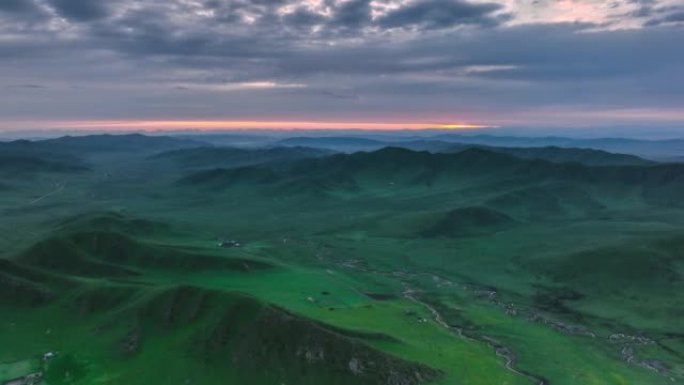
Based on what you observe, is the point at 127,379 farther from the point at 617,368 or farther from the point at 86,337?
the point at 617,368

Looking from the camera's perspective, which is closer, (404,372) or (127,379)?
(404,372)

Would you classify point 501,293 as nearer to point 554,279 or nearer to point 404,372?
point 554,279

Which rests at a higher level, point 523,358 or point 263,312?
point 263,312

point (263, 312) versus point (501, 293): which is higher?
point (263, 312)

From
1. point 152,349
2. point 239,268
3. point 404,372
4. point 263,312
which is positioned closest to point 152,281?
point 239,268

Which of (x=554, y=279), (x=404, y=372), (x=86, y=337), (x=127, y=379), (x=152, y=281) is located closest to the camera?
(x=404, y=372)

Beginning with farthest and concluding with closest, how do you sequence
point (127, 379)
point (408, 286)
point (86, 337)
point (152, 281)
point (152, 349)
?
point (408, 286) → point (152, 281) → point (86, 337) → point (152, 349) → point (127, 379)

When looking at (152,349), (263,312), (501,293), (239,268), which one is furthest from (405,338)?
(239,268)

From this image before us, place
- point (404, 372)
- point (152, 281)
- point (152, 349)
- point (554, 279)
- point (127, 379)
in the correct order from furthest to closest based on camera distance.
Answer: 1. point (554, 279)
2. point (152, 281)
3. point (152, 349)
4. point (127, 379)
5. point (404, 372)

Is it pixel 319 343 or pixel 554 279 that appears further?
pixel 554 279
